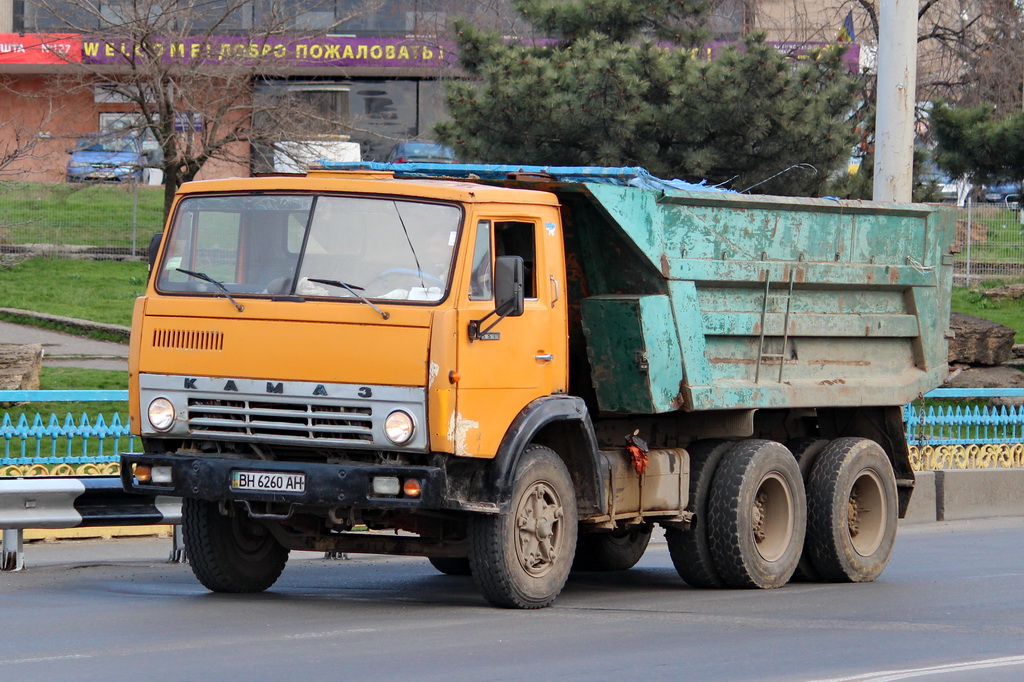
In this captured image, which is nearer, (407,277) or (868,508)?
(407,277)

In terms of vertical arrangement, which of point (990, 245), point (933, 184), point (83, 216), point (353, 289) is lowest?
point (353, 289)

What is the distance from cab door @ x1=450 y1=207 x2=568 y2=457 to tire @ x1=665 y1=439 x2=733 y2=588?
1.72 metres

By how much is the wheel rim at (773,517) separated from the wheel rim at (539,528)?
7.39ft

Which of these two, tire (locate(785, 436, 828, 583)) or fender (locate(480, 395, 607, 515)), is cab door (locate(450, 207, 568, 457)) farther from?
tire (locate(785, 436, 828, 583))

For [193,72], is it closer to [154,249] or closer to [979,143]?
[979,143]

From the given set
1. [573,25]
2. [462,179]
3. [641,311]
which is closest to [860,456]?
[641,311]

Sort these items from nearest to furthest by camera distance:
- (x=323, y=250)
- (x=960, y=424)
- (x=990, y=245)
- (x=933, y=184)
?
(x=323, y=250) < (x=960, y=424) < (x=933, y=184) < (x=990, y=245)

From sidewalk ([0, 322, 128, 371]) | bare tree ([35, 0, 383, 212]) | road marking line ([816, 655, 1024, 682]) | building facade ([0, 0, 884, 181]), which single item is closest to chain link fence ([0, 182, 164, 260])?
building facade ([0, 0, 884, 181])

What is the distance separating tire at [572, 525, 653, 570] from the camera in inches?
437

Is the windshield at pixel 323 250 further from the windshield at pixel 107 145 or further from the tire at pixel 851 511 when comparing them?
the windshield at pixel 107 145

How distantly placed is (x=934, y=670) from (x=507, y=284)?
2877mm

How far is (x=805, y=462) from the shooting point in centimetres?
1109

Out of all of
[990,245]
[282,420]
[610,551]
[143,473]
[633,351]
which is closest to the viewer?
[282,420]

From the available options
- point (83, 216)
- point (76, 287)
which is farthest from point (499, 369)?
point (83, 216)
